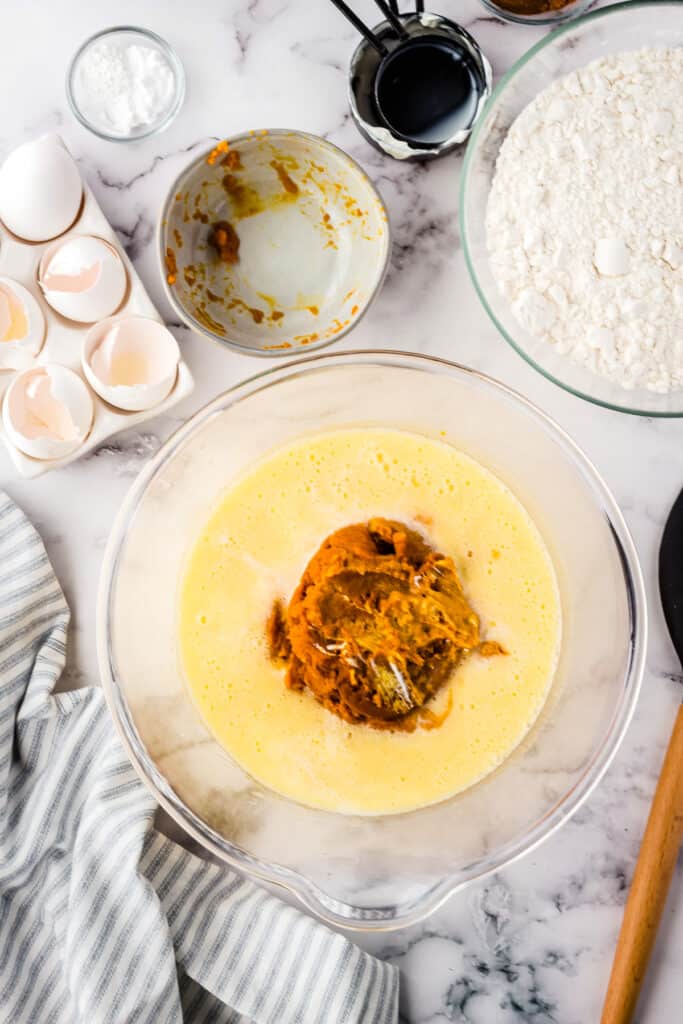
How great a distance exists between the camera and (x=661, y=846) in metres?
1.29

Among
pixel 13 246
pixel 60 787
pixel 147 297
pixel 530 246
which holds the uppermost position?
pixel 13 246

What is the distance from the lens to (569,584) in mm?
1248

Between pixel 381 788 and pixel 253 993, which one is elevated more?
pixel 381 788

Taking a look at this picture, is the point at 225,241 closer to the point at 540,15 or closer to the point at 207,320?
the point at 207,320

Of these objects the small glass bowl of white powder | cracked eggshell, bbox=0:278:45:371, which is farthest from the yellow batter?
the small glass bowl of white powder

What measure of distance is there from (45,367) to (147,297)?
17 cm

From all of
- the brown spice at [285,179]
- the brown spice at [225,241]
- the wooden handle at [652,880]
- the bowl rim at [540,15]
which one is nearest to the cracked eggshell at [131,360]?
the brown spice at [225,241]

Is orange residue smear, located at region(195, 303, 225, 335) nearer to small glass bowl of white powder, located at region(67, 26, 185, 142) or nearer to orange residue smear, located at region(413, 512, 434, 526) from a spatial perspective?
small glass bowl of white powder, located at region(67, 26, 185, 142)

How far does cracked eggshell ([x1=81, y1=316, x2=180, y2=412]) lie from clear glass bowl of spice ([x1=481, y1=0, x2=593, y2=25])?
2.13ft

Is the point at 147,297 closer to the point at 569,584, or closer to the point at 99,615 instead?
the point at 99,615

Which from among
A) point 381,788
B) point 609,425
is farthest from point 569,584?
point 381,788

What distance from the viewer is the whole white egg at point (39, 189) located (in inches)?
48.7

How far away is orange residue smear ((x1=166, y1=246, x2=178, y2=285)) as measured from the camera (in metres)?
1.26

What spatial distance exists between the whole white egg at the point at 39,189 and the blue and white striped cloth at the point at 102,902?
15.2 inches
